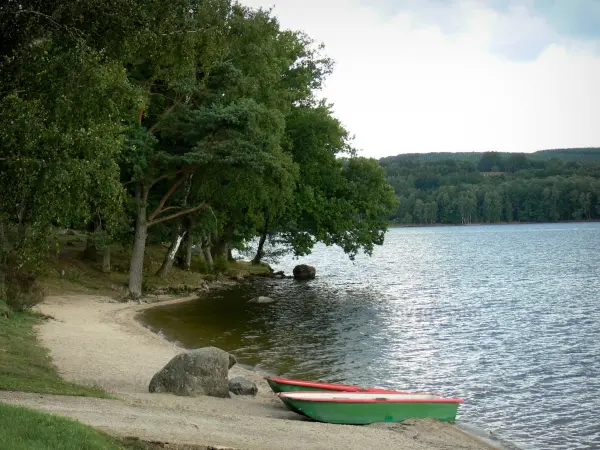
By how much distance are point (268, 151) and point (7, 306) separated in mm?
15118

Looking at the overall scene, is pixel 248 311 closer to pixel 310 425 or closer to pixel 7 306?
pixel 7 306

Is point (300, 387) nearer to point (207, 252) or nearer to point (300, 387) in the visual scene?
point (300, 387)

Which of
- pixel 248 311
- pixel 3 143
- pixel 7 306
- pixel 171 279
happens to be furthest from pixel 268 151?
pixel 3 143

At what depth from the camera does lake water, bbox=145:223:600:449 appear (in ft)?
56.2

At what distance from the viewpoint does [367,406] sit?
1486 centimetres

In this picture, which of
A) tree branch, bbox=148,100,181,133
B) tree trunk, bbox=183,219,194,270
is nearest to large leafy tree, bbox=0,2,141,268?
tree branch, bbox=148,100,181,133

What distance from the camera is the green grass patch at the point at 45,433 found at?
855 centimetres

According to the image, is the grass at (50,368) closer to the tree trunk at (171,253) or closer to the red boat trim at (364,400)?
the tree trunk at (171,253)

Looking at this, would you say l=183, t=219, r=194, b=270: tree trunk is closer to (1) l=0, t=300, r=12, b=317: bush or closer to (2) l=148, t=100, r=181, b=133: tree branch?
(2) l=148, t=100, r=181, b=133: tree branch

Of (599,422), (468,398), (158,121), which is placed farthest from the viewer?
(158,121)

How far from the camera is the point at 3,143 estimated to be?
13250 millimetres

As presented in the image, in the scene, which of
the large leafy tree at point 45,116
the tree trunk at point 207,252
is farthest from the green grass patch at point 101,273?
the large leafy tree at point 45,116

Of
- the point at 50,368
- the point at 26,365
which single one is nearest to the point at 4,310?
the point at 50,368

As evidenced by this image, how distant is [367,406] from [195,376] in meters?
4.11
